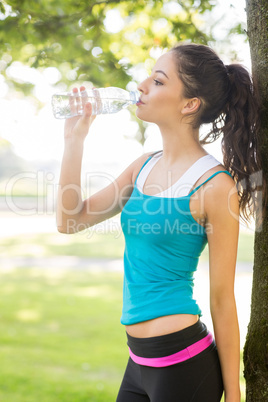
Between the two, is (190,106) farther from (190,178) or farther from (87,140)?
(87,140)

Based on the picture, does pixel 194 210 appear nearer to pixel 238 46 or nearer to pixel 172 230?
pixel 172 230

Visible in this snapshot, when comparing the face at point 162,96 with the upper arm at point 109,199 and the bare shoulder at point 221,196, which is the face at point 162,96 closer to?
the upper arm at point 109,199

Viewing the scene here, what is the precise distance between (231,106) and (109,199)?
0.64m

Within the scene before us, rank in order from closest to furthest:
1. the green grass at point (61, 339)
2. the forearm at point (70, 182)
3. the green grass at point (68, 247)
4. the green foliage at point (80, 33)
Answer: the forearm at point (70, 182) → the green foliage at point (80, 33) → the green grass at point (61, 339) → the green grass at point (68, 247)

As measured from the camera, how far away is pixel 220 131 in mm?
1924

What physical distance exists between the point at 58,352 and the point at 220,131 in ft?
13.5

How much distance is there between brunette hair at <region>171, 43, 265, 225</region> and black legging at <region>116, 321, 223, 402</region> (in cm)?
57

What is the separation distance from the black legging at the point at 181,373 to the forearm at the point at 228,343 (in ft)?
0.11

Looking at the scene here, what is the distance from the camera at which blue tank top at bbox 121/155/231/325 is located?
1.62 meters

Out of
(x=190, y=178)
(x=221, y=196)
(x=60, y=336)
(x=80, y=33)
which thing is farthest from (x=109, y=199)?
(x=60, y=336)

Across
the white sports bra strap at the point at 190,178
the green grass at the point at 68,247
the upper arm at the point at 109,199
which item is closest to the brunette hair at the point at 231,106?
the white sports bra strap at the point at 190,178

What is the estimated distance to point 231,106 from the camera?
1849 millimetres

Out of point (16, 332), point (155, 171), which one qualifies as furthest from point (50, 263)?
point (155, 171)

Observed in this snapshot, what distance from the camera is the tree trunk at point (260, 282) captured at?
1.78 metres
